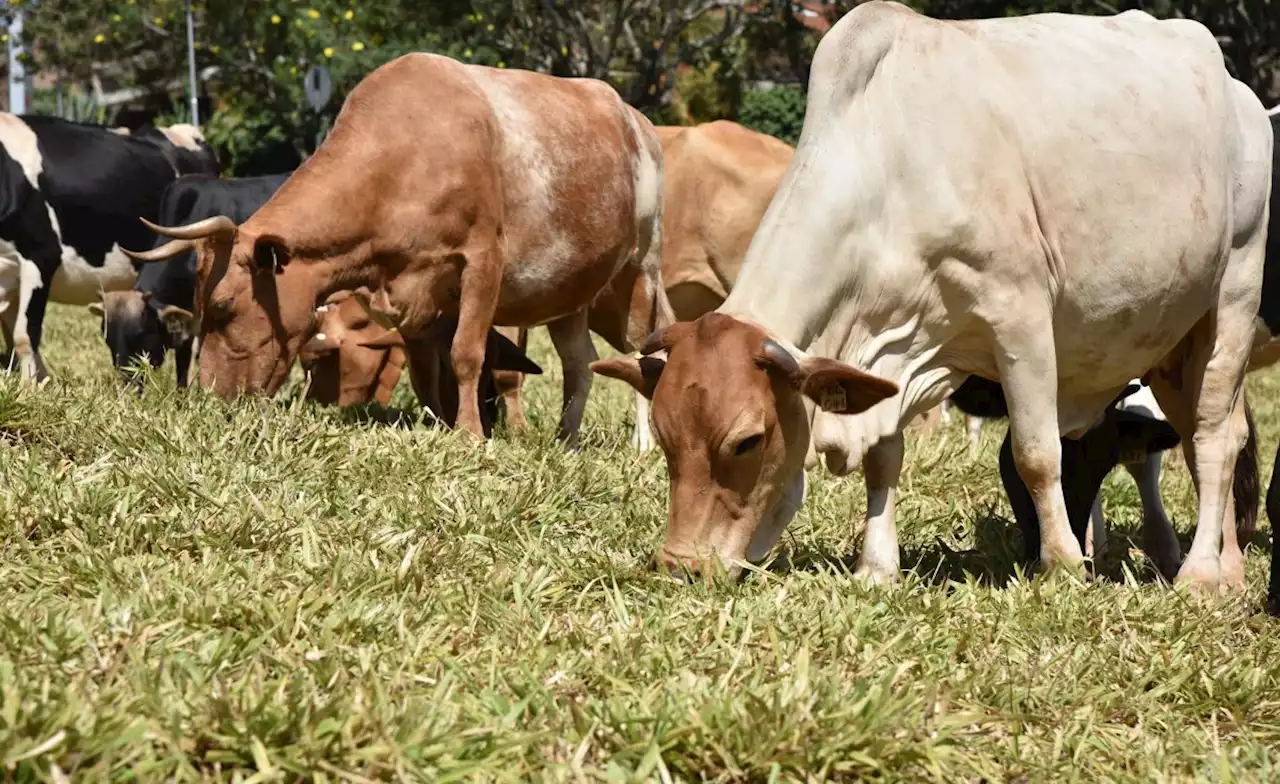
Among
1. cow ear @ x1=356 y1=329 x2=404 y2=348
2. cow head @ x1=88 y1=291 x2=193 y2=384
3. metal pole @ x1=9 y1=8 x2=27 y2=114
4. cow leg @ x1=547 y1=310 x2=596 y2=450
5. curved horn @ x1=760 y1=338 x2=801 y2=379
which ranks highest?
curved horn @ x1=760 y1=338 x2=801 y2=379

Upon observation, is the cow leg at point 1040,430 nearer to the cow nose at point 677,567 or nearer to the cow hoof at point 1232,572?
the cow hoof at point 1232,572

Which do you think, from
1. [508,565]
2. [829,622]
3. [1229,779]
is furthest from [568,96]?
[1229,779]

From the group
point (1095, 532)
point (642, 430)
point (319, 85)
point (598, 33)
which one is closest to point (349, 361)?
point (642, 430)

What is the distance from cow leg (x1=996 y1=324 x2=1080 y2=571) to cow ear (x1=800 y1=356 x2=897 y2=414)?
673 millimetres

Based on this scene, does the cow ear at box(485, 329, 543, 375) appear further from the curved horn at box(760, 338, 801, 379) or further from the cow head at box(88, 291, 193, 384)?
the curved horn at box(760, 338, 801, 379)

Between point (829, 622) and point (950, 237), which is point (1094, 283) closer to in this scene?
point (950, 237)

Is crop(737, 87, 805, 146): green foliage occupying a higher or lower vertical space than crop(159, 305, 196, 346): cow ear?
lower

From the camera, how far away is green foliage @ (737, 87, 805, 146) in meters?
30.5

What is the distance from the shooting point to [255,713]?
3176 millimetres

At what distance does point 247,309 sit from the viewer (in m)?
7.16

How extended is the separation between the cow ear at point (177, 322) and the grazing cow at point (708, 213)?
6.30 feet

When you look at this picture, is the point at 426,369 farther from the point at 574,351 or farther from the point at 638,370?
the point at 638,370

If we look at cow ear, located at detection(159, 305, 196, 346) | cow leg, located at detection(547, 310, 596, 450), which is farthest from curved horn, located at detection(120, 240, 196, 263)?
cow leg, located at detection(547, 310, 596, 450)

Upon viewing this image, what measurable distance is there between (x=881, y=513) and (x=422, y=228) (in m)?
2.65
